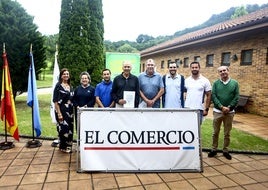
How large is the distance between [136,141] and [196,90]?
1.41 metres

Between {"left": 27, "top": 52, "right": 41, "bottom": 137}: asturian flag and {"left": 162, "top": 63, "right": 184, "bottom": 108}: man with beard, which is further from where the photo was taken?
{"left": 27, "top": 52, "right": 41, "bottom": 137}: asturian flag

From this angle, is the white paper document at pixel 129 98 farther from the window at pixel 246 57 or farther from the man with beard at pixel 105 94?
the window at pixel 246 57

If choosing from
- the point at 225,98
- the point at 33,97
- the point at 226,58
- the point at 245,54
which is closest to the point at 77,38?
the point at 33,97

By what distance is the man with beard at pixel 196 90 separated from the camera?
4590 millimetres

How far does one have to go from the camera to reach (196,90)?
4.58 m

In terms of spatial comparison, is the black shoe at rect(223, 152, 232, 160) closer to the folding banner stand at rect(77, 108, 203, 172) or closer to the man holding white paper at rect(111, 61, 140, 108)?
the folding banner stand at rect(77, 108, 203, 172)

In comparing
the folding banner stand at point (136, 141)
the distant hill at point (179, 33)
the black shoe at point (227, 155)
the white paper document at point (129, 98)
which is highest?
the distant hill at point (179, 33)

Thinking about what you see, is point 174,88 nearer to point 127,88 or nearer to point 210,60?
point 127,88

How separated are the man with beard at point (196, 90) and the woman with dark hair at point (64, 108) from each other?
2.10 meters

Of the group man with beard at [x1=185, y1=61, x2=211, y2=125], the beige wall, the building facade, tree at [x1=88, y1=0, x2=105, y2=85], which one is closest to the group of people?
man with beard at [x1=185, y1=61, x2=211, y2=125]

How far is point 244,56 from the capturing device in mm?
10508

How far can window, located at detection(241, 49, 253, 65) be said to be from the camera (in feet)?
33.2

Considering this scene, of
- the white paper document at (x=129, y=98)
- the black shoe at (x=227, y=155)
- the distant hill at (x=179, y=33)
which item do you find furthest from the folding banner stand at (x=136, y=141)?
the distant hill at (x=179, y=33)

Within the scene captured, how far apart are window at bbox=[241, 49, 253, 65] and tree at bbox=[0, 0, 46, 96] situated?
841 centimetres
